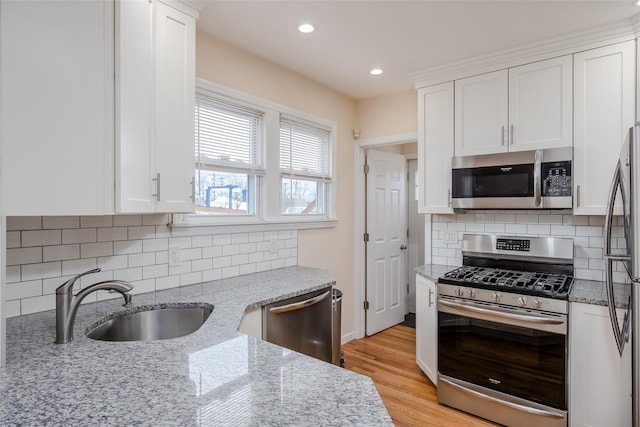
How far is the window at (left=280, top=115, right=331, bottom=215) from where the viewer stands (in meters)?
3.12

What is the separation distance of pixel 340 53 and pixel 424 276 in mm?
1881

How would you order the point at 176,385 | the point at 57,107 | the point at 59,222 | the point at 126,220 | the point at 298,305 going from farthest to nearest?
the point at 298,305 → the point at 126,220 → the point at 59,222 → the point at 57,107 → the point at 176,385

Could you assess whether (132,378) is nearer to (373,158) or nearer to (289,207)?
(289,207)

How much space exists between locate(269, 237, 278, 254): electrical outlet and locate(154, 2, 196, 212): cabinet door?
1005 mm

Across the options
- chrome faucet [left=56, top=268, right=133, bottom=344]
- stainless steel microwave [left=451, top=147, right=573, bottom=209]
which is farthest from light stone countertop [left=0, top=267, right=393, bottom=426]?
stainless steel microwave [left=451, top=147, right=573, bottom=209]

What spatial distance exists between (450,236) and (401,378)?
51.6 inches

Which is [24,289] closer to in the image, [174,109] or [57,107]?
[57,107]

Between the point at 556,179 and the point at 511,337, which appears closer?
the point at 511,337

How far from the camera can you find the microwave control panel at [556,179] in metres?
2.42

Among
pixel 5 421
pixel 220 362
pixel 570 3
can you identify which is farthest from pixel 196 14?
pixel 570 3

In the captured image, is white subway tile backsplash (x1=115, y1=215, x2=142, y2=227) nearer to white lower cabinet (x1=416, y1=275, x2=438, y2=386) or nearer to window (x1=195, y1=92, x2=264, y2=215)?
window (x1=195, y1=92, x2=264, y2=215)

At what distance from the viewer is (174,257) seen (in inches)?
87.6

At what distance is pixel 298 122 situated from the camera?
3201 mm

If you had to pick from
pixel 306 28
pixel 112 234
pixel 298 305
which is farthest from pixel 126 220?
pixel 306 28
